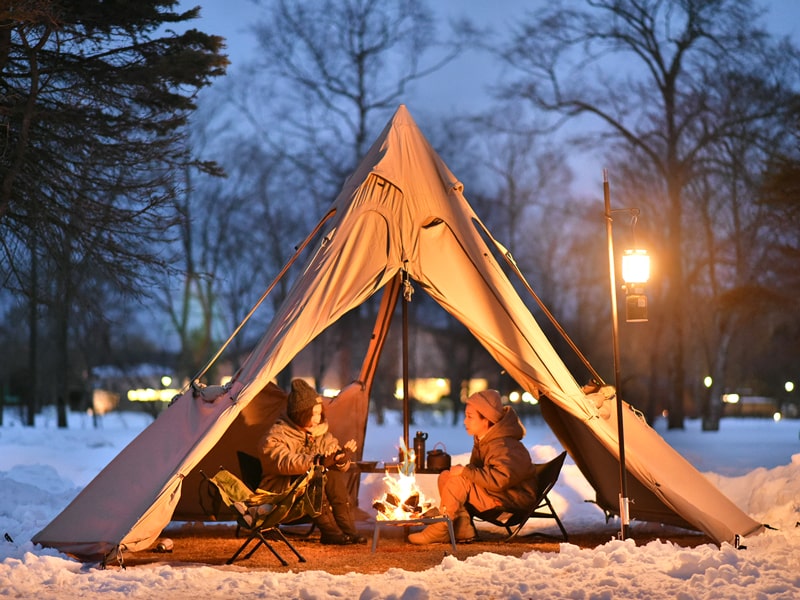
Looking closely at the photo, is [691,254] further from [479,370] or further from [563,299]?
[479,370]

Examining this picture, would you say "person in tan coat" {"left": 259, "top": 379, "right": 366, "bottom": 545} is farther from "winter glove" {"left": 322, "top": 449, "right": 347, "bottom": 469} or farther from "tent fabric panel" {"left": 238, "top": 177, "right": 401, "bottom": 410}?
"tent fabric panel" {"left": 238, "top": 177, "right": 401, "bottom": 410}

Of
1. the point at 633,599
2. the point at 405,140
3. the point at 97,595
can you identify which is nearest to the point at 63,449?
the point at 405,140

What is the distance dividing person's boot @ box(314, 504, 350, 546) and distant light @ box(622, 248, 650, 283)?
2621mm

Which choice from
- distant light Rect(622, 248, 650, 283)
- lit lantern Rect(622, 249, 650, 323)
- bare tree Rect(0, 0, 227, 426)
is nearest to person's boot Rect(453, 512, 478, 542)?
lit lantern Rect(622, 249, 650, 323)

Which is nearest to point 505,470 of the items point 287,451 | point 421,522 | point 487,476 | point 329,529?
point 487,476

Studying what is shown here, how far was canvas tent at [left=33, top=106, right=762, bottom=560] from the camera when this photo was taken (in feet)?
21.5

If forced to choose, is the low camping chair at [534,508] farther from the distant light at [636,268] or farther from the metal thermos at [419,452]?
the distant light at [636,268]

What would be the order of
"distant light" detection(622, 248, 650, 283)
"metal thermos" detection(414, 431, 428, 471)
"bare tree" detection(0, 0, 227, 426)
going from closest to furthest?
"distant light" detection(622, 248, 650, 283) < "metal thermos" detection(414, 431, 428, 471) < "bare tree" detection(0, 0, 227, 426)

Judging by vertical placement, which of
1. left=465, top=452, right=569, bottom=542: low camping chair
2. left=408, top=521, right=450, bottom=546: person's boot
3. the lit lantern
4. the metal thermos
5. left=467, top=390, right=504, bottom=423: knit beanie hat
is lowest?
left=408, top=521, right=450, bottom=546: person's boot

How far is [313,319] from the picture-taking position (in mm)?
7047

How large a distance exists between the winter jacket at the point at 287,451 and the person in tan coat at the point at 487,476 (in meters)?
0.76

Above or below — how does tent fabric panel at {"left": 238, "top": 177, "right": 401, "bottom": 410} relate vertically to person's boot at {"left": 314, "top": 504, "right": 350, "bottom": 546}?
above

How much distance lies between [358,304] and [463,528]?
1.70 metres

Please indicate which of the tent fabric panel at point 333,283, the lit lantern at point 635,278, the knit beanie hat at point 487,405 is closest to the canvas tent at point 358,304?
the tent fabric panel at point 333,283
